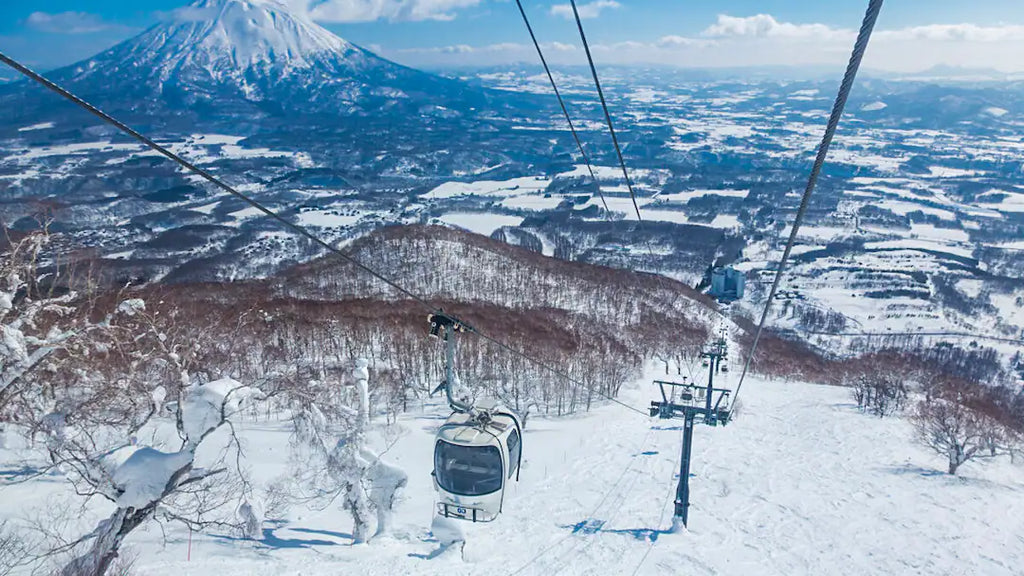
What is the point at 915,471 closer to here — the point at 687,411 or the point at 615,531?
the point at 687,411

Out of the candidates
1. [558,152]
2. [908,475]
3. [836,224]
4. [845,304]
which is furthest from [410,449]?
[558,152]

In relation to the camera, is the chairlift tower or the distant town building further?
the distant town building

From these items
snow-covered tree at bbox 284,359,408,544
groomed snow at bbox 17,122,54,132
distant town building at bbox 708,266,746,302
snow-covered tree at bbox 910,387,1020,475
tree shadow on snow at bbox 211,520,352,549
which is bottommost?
distant town building at bbox 708,266,746,302

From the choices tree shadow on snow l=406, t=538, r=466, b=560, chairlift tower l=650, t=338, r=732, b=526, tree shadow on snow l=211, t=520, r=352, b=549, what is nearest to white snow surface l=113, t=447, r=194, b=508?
tree shadow on snow l=211, t=520, r=352, b=549

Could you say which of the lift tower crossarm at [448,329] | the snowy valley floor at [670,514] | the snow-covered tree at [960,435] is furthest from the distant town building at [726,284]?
the lift tower crossarm at [448,329]

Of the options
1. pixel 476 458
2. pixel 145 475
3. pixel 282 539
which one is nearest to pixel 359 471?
pixel 282 539

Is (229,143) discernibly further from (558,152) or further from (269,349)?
(269,349)

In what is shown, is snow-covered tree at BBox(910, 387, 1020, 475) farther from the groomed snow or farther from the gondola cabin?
the groomed snow
